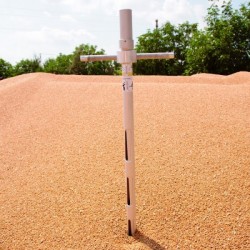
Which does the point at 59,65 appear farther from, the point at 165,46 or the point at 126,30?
the point at 126,30

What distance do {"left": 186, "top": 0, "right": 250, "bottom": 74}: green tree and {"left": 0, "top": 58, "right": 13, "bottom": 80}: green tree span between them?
2336 cm

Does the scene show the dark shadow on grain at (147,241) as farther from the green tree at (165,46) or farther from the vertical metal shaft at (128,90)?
the green tree at (165,46)

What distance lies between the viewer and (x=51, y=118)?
265 inches

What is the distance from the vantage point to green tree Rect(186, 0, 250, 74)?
14.9 meters

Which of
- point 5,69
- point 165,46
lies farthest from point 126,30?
point 5,69

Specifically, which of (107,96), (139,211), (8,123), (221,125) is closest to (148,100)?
(107,96)

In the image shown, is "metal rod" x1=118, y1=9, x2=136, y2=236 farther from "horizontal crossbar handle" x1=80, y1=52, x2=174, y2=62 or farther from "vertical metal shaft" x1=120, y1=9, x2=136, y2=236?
"horizontal crossbar handle" x1=80, y1=52, x2=174, y2=62

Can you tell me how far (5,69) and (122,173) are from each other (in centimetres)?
3284

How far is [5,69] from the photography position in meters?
34.0

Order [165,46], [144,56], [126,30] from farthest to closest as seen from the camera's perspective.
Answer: [165,46]
[144,56]
[126,30]

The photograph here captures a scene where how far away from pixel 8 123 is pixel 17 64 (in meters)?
27.4

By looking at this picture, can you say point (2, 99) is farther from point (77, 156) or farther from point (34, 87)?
point (77, 156)

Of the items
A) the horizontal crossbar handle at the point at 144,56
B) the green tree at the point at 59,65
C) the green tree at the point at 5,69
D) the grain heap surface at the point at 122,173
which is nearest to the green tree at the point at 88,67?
the green tree at the point at 59,65

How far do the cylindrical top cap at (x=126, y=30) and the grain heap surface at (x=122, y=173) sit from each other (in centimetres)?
203
